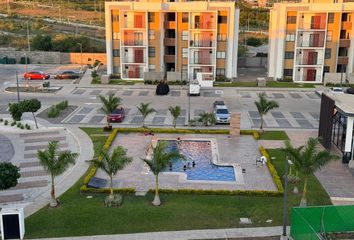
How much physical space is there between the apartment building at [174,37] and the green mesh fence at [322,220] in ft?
150

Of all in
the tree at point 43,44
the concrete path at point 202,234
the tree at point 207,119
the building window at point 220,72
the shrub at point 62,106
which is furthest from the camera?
the tree at point 43,44

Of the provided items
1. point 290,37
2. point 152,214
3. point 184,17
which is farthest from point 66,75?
point 152,214

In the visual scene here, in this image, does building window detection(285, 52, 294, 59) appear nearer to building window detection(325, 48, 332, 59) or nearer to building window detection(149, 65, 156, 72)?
building window detection(325, 48, 332, 59)

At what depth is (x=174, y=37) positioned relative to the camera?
7094cm

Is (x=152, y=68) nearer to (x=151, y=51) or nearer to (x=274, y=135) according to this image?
(x=151, y=51)

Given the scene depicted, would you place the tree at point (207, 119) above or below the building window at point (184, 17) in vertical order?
below

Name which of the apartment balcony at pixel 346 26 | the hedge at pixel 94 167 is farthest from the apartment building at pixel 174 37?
the hedge at pixel 94 167

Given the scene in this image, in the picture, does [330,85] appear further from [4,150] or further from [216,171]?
[4,150]

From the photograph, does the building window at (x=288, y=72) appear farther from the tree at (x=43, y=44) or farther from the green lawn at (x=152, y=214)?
the tree at (x=43, y=44)

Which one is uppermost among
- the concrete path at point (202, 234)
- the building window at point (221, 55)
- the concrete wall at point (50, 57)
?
the building window at point (221, 55)

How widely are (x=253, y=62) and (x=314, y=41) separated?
60.1 ft

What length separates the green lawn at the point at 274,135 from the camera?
135 feet

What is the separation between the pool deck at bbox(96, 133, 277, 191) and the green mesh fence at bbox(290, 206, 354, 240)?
6.84 meters

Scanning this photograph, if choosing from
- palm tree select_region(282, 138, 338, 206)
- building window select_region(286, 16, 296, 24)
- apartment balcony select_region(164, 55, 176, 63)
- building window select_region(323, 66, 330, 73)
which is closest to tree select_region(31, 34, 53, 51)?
apartment balcony select_region(164, 55, 176, 63)
